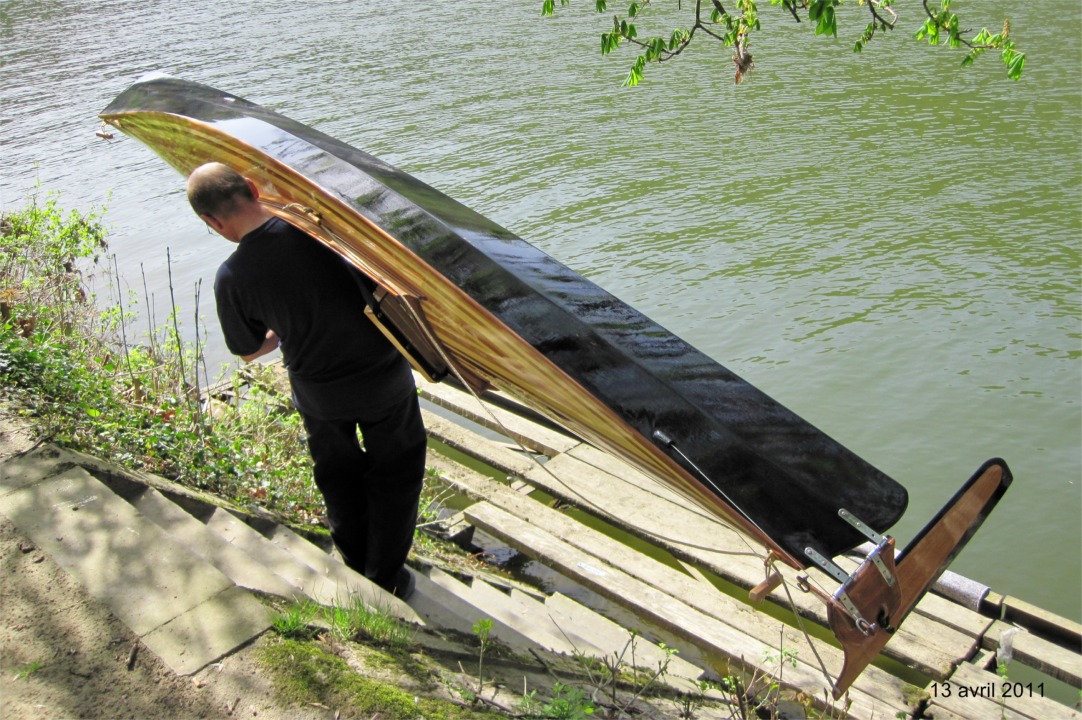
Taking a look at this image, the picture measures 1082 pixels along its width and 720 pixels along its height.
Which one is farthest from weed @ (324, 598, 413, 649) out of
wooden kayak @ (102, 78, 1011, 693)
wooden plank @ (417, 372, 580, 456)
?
wooden plank @ (417, 372, 580, 456)

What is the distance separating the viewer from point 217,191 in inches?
129

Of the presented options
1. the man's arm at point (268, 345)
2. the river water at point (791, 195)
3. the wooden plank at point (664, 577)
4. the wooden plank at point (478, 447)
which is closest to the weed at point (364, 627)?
the man's arm at point (268, 345)

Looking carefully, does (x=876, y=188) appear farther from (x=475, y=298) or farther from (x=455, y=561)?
(x=475, y=298)

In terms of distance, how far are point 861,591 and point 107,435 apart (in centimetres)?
327

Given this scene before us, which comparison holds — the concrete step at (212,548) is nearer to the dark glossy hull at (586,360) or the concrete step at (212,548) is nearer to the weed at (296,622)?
the weed at (296,622)

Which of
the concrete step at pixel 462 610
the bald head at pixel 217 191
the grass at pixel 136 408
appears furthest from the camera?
the grass at pixel 136 408

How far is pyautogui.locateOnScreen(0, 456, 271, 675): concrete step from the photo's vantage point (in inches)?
107

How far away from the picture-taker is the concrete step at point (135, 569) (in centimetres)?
272

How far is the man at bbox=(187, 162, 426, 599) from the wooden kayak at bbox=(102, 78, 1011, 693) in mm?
144

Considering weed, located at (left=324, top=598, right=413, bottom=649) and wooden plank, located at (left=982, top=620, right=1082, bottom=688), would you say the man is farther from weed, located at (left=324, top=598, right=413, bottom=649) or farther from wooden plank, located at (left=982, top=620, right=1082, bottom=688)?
wooden plank, located at (left=982, top=620, right=1082, bottom=688)

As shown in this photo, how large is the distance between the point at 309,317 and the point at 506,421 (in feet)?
11.0

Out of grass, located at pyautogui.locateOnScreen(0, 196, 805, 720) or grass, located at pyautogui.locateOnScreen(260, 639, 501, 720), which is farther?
grass, located at pyautogui.locateOnScreen(0, 196, 805, 720)

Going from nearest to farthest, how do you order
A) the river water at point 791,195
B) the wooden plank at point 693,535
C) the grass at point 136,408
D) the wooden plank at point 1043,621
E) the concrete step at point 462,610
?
the concrete step at point 462,610
the grass at point 136,408
the wooden plank at point 693,535
the wooden plank at point 1043,621
the river water at point 791,195

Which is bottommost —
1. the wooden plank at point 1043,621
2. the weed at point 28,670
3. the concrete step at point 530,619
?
the wooden plank at point 1043,621
